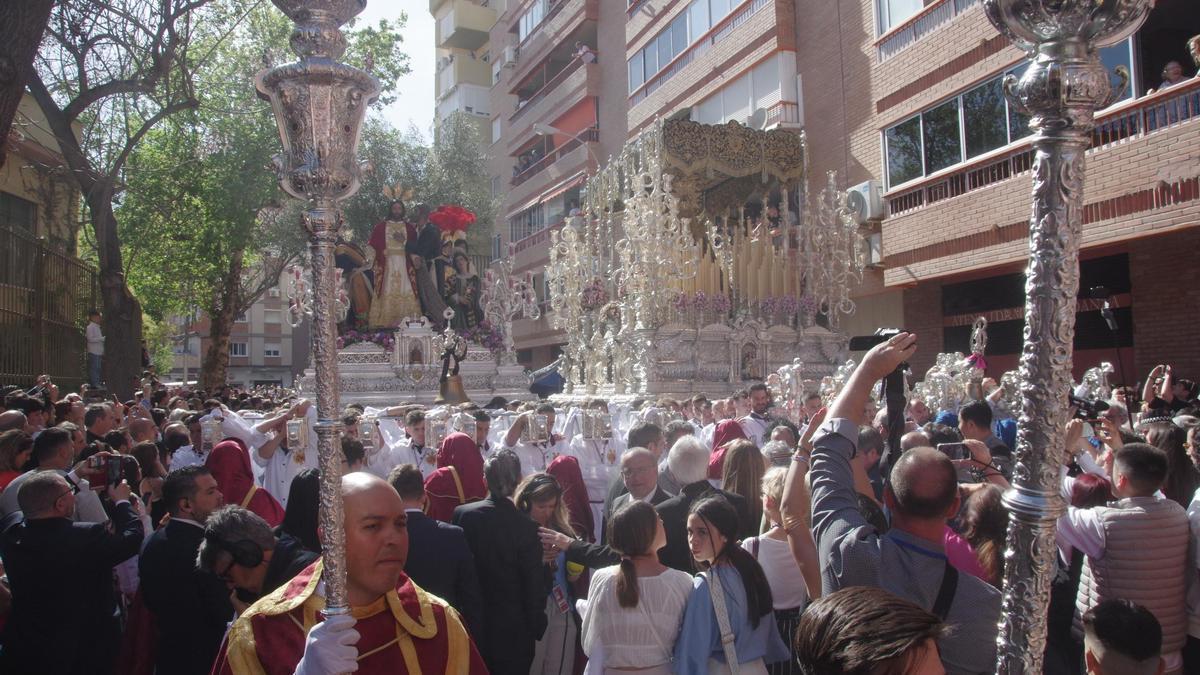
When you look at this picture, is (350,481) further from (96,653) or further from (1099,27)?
(96,653)

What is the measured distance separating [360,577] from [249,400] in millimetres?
13277

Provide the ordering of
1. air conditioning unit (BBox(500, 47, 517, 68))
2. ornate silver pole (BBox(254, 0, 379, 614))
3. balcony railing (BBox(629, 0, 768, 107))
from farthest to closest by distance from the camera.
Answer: air conditioning unit (BBox(500, 47, 517, 68)) → balcony railing (BBox(629, 0, 768, 107)) → ornate silver pole (BBox(254, 0, 379, 614))

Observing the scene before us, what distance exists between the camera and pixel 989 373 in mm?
17719

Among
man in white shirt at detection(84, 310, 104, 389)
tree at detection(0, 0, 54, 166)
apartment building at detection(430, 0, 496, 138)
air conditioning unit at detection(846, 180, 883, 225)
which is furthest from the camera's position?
apartment building at detection(430, 0, 496, 138)

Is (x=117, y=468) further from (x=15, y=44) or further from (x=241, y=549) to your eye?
(x=15, y=44)

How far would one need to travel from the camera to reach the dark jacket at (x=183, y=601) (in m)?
4.05

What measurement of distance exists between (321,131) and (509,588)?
9.13ft

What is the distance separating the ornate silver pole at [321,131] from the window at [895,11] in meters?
17.6

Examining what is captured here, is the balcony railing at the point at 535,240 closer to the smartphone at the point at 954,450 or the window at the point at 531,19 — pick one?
the window at the point at 531,19

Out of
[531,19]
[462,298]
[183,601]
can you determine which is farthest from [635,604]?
[531,19]

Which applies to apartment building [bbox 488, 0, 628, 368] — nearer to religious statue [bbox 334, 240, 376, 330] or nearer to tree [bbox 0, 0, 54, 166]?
religious statue [bbox 334, 240, 376, 330]

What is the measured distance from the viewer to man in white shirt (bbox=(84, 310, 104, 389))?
1527 cm

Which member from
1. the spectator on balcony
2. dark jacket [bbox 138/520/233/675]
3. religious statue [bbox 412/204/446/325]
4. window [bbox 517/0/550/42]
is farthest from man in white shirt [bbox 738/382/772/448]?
window [bbox 517/0/550/42]

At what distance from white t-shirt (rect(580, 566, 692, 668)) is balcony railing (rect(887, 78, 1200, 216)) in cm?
866
